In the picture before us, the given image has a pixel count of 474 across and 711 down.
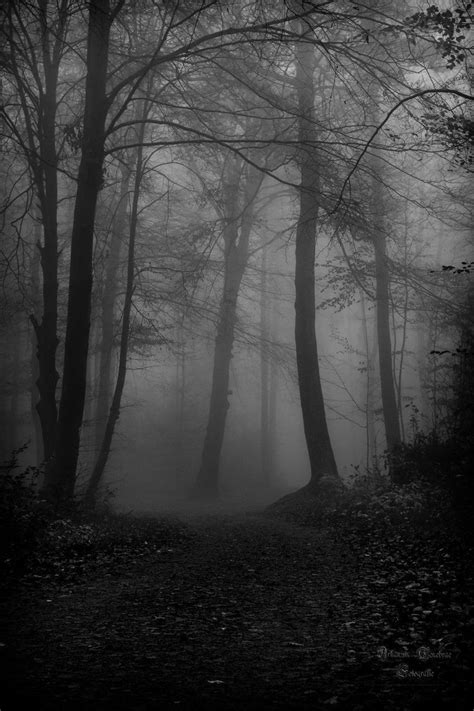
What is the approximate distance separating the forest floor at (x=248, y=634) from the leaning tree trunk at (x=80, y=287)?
3692 millimetres

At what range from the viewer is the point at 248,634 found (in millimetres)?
3520

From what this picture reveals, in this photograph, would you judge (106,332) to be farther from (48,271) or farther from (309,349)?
(309,349)

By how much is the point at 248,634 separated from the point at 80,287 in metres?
6.93

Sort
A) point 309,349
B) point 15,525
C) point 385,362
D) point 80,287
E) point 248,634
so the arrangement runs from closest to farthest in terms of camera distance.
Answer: point 248,634 → point 15,525 → point 80,287 → point 309,349 → point 385,362

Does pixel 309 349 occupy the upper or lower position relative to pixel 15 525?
upper

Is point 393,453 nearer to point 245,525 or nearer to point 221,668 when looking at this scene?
point 245,525

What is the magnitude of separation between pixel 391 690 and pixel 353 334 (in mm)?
53369

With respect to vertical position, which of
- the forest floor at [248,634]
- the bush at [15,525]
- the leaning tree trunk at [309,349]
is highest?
the leaning tree trunk at [309,349]

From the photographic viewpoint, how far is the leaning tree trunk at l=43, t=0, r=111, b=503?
9.11 meters

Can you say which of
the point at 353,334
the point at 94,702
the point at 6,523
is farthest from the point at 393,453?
the point at 353,334

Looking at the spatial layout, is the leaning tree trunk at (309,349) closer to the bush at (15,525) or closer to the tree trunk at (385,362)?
the tree trunk at (385,362)

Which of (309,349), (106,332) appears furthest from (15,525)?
(106,332)

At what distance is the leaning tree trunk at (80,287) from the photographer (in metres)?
9.11

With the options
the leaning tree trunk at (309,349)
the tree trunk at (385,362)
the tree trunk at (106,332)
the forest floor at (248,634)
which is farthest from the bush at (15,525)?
the tree trunk at (385,362)
